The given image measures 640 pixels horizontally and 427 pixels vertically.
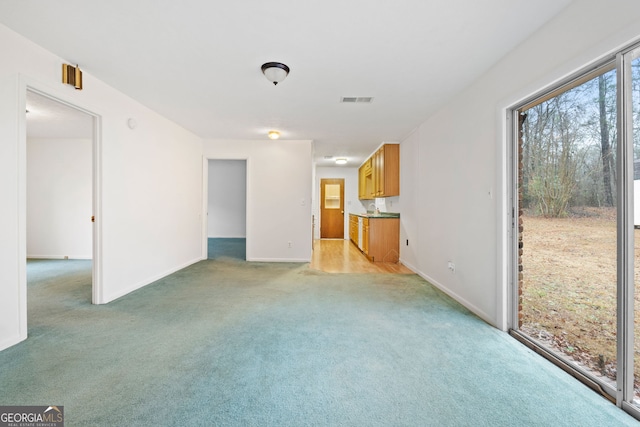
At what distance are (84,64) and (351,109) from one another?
290 cm

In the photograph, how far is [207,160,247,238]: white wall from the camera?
9227 millimetres

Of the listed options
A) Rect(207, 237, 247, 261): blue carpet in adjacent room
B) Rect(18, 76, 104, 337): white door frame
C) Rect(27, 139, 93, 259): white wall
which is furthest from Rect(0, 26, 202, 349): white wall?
Rect(27, 139, 93, 259): white wall

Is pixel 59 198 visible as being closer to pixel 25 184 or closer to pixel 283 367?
pixel 25 184

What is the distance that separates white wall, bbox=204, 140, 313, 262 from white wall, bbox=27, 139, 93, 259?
2619mm

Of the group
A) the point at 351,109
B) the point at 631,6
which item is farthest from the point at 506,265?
the point at 351,109

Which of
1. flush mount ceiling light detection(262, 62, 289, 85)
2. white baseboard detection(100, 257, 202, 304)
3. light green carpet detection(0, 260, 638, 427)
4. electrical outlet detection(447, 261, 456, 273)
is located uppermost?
flush mount ceiling light detection(262, 62, 289, 85)

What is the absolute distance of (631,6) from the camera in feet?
4.68

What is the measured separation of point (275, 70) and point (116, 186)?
231 cm

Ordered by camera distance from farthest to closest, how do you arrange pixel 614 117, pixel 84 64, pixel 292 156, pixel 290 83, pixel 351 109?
pixel 292 156
pixel 351 109
pixel 290 83
pixel 84 64
pixel 614 117

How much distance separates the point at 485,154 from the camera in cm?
266

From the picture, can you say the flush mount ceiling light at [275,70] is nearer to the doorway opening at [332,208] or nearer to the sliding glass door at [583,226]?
the sliding glass door at [583,226]

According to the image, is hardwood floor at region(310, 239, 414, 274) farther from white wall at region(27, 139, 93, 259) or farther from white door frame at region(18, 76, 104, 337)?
white wall at region(27, 139, 93, 259)

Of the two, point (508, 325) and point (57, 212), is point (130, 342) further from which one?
point (57, 212)

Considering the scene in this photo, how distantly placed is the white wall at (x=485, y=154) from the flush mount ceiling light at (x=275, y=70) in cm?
195
